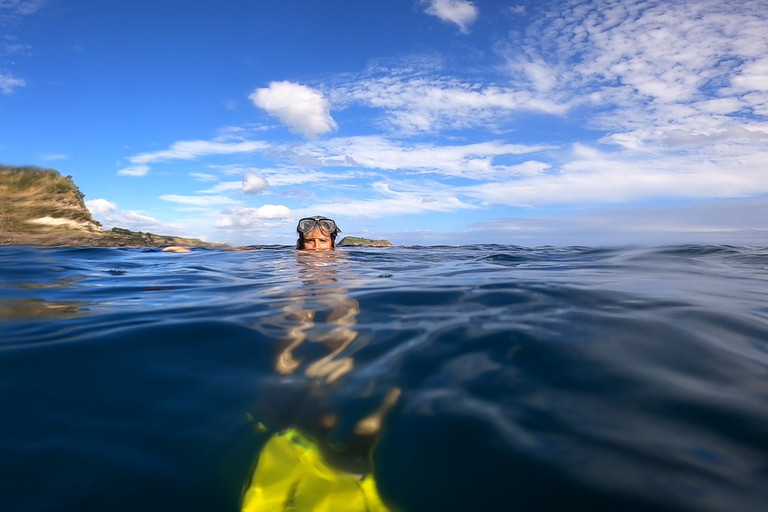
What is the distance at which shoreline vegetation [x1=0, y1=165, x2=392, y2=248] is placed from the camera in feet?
64.7

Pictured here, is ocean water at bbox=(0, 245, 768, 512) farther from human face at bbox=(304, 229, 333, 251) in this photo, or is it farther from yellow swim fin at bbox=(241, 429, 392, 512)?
human face at bbox=(304, 229, 333, 251)

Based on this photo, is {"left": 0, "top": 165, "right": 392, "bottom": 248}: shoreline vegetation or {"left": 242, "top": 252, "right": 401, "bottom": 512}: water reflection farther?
{"left": 0, "top": 165, "right": 392, "bottom": 248}: shoreline vegetation

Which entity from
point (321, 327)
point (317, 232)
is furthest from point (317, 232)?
point (321, 327)

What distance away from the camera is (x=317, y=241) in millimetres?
13867

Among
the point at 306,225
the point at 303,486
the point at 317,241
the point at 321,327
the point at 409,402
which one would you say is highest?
the point at 306,225

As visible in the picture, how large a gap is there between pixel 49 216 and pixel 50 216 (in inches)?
2.5

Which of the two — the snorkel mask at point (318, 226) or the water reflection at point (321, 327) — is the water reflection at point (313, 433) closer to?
the water reflection at point (321, 327)

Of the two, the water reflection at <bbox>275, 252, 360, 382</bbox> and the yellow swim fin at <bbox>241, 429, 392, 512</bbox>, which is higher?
the water reflection at <bbox>275, 252, 360, 382</bbox>

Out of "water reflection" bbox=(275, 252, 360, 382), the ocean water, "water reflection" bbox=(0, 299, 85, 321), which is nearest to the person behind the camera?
the ocean water

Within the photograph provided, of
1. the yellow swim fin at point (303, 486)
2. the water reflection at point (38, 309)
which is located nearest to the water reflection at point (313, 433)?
the yellow swim fin at point (303, 486)

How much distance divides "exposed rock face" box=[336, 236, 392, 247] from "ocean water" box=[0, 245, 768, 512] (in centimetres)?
2533

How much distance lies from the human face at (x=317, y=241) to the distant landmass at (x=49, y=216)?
1246 cm

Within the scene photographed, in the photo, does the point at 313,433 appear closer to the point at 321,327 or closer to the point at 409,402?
the point at 409,402

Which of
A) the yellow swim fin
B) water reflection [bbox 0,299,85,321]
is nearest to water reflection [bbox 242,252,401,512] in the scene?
the yellow swim fin
